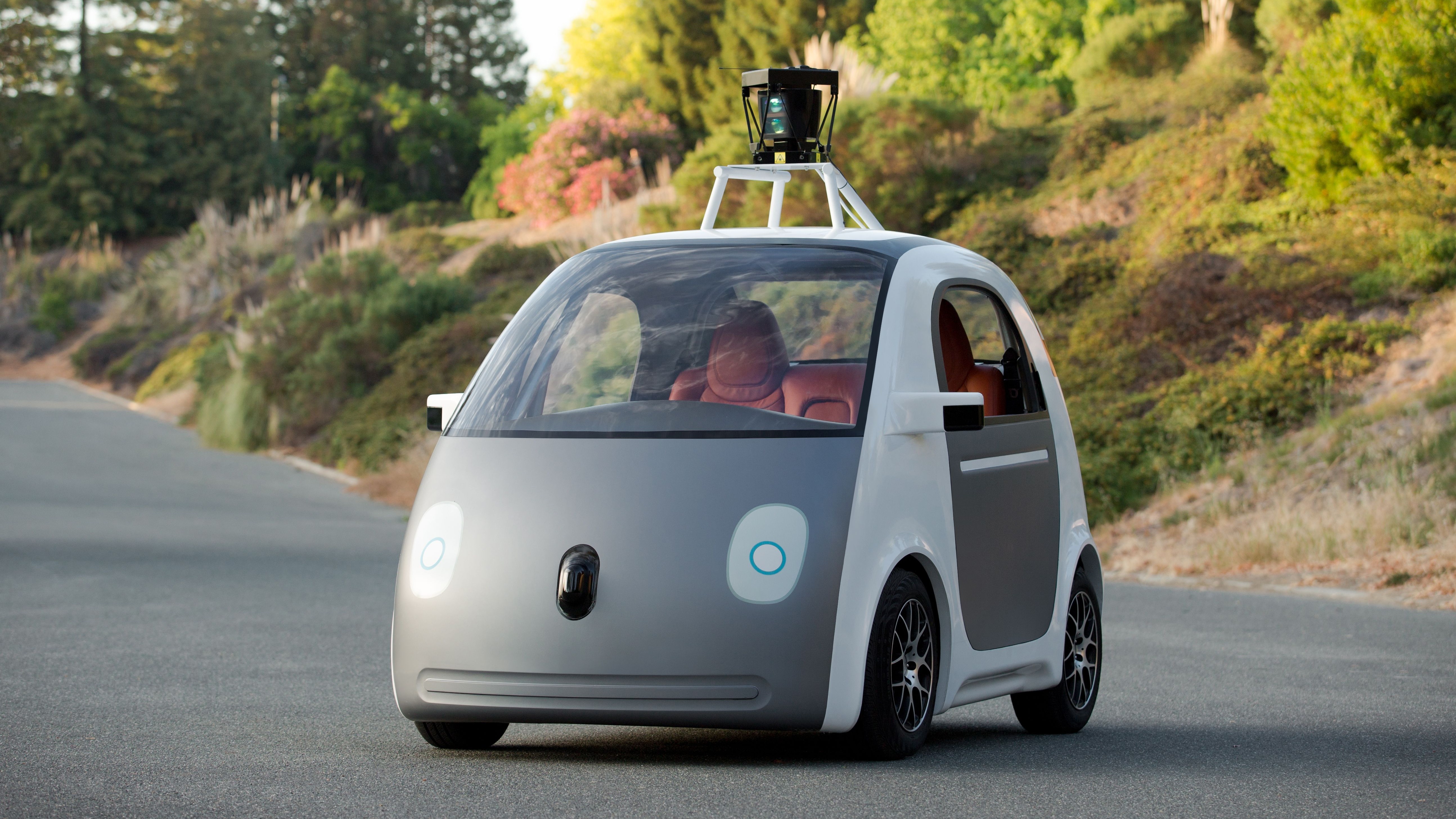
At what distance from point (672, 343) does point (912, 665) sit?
1.41 metres

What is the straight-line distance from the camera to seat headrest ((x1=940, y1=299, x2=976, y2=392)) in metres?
7.12

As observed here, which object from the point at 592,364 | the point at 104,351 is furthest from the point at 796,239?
the point at 104,351

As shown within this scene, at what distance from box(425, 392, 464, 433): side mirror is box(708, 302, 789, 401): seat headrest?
2.93ft

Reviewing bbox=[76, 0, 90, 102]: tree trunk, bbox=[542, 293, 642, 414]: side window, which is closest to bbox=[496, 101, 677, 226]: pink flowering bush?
bbox=[76, 0, 90, 102]: tree trunk

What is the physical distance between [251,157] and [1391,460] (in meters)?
60.7

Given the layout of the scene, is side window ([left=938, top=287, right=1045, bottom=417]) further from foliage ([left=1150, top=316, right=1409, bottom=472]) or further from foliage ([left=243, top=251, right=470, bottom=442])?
foliage ([left=243, top=251, right=470, bottom=442])

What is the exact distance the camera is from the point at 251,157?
6994 centimetres

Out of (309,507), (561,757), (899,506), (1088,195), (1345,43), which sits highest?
(1345,43)

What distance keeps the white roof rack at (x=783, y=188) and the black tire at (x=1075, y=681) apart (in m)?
1.73

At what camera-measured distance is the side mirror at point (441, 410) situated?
20.7 feet

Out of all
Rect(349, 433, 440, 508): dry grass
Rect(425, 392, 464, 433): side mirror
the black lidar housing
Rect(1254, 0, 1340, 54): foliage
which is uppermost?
Rect(1254, 0, 1340, 54): foliage

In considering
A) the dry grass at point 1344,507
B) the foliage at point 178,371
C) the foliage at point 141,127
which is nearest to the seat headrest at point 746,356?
the dry grass at point 1344,507

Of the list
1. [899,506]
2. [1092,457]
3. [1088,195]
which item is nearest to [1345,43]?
[1088,195]

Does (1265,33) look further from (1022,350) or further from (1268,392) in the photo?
(1022,350)
